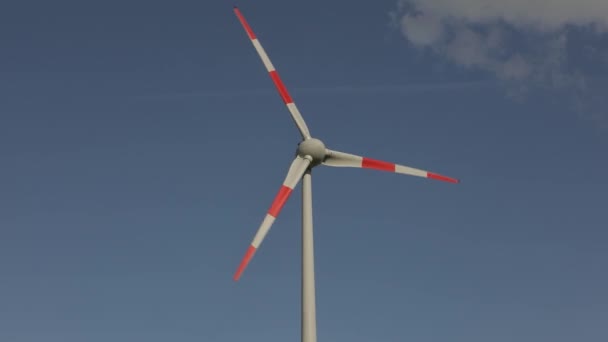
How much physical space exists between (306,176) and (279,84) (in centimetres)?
750

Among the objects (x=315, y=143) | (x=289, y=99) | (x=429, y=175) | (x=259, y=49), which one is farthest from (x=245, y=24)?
(x=429, y=175)

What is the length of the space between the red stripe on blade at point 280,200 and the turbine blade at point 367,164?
3.09 metres

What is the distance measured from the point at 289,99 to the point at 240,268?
13.5 metres

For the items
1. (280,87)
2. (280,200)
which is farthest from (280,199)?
(280,87)

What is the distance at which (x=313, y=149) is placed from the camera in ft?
143

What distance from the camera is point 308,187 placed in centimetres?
Result: 4409

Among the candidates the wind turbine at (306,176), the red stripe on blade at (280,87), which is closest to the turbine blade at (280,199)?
the wind turbine at (306,176)

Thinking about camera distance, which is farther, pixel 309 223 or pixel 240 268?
pixel 309 223

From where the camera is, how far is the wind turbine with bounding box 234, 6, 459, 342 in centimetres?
3934

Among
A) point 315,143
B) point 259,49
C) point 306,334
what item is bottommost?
point 306,334

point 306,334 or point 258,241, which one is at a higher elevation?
point 258,241

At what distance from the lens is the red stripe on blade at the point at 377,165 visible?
46.3 meters

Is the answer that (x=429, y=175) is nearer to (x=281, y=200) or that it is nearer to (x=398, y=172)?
(x=398, y=172)

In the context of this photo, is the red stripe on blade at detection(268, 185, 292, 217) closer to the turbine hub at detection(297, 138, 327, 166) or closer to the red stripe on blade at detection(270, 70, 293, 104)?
the turbine hub at detection(297, 138, 327, 166)
